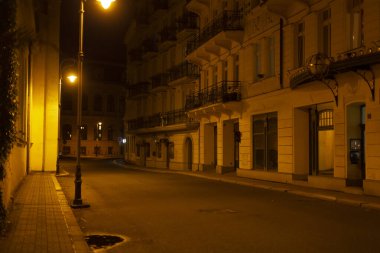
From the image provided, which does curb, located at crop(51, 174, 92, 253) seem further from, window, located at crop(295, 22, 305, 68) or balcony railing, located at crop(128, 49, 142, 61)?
balcony railing, located at crop(128, 49, 142, 61)

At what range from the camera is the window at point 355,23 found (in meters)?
18.2

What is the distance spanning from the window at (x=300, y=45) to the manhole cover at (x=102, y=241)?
14621 millimetres

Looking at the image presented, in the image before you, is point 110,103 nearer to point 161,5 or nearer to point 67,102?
point 67,102

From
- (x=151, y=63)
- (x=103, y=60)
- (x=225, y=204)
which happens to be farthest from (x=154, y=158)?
(x=103, y=60)

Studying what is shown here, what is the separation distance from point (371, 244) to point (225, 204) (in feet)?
22.4

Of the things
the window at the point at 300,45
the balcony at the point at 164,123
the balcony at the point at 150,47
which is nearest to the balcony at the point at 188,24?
the balcony at the point at 164,123

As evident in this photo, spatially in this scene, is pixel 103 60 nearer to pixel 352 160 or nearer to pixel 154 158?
pixel 154 158

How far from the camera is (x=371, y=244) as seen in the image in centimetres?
908

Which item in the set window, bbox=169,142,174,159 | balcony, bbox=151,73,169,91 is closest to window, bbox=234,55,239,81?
window, bbox=169,142,174,159

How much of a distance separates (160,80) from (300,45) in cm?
2405

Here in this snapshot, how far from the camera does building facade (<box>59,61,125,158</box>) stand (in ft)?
265

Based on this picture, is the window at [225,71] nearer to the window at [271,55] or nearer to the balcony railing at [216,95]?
the balcony railing at [216,95]

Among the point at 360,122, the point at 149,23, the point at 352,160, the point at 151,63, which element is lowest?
the point at 352,160

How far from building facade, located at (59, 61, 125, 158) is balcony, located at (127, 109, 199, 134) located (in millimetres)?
28617
